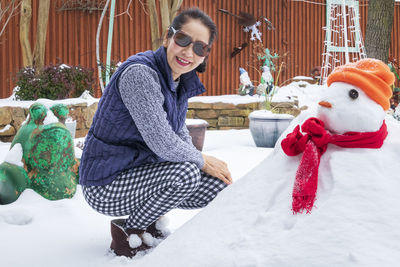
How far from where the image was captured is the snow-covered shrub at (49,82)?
6285 millimetres

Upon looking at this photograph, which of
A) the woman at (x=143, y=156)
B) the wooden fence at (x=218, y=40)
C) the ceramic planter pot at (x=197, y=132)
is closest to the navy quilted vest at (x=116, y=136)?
the woman at (x=143, y=156)

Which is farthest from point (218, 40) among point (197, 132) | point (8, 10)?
point (197, 132)

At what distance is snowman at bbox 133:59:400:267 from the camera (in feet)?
2.68

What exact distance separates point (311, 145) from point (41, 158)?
6.42 feet

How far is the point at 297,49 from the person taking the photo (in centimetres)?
1105

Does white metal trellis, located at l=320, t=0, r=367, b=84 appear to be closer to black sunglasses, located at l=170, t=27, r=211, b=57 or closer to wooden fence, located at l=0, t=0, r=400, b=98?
wooden fence, located at l=0, t=0, r=400, b=98

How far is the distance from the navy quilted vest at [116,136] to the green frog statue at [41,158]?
0.76m

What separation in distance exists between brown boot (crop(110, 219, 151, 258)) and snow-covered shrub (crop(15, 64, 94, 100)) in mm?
4835

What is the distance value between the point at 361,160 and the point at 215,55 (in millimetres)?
9034

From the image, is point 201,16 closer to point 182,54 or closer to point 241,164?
point 182,54

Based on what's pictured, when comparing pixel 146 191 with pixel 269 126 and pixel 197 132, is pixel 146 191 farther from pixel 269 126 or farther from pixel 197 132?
pixel 269 126

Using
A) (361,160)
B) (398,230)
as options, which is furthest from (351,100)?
(398,230)

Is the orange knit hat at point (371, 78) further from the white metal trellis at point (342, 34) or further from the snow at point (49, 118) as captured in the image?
the white metal trellis at point (342, 34)

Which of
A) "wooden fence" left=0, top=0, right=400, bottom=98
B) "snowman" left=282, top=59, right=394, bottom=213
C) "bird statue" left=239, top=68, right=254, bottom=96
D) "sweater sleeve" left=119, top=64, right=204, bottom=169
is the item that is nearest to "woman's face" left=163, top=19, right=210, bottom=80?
"sweater sleeve" left=119, top=64, right=204, bottom=169
